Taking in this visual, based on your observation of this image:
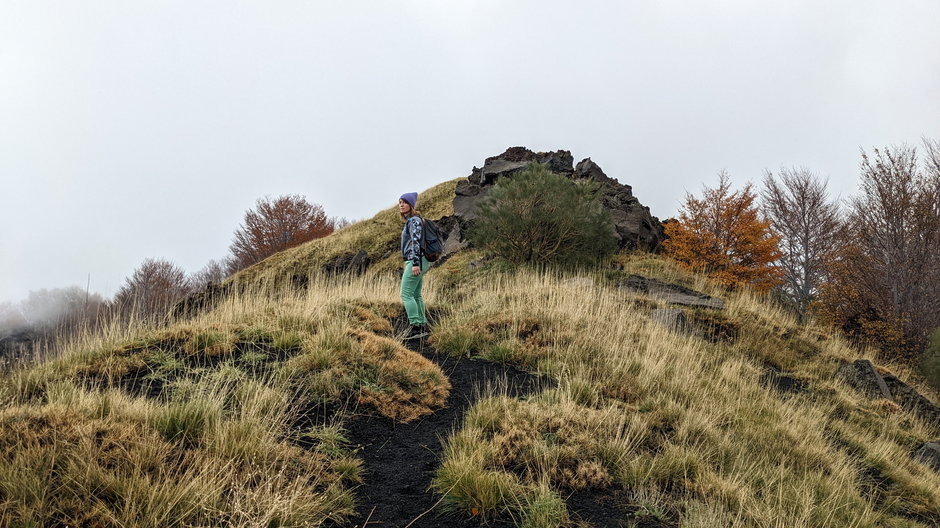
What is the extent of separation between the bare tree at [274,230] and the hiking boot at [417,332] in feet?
98.0

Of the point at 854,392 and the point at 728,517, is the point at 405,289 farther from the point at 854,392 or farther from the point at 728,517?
the point at 854,392

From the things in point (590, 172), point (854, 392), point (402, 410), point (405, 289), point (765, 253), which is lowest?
point (854, 392)

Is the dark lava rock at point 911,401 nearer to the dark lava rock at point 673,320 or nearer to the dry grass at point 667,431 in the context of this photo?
the dry grass at point 667,431

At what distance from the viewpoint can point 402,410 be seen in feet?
15.9

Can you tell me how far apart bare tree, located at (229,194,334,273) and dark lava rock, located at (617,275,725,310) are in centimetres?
2819

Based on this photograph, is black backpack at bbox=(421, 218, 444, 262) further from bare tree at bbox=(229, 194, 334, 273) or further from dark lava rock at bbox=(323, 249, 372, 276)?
bare tree at bbox=(229, 194, 334, 273)

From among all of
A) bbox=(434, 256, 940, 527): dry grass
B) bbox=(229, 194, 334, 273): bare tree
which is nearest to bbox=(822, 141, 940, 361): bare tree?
bbox=(434, 256, 940, 527): dry grass

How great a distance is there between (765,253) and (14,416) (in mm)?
18618

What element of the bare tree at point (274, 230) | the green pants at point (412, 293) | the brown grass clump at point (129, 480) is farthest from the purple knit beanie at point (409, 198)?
the bare tree at point (274, 230)

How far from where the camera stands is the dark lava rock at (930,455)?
23.0 feet

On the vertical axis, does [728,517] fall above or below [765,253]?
below

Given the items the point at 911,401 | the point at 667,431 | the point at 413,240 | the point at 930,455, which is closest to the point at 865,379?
the point at 911,401

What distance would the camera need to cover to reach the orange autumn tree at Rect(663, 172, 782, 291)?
16345mm

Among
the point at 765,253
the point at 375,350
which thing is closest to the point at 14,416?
the point at 375,350
